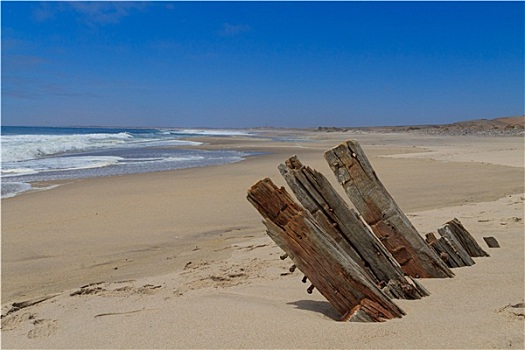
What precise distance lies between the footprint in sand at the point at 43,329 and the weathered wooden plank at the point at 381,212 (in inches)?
111

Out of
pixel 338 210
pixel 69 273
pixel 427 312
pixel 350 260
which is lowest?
pixel 69 273

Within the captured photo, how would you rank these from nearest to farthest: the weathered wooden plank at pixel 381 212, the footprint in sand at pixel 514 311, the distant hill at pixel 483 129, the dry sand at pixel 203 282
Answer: the dry sand at pixel 203 282, the footprint in sand at pixel 514 311, the weathered wooden plank at pixel 381 212, the distant hill at pixel 483 129

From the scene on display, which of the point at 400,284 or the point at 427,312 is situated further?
the point at 400,284

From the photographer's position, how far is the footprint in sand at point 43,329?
3768mm

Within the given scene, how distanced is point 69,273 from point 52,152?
28922 millimetres

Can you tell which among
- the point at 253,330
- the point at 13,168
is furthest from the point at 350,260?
the point at 13,168

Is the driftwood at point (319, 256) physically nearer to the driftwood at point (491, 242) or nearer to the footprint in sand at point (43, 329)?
the footprint in sand at point (43, 329)

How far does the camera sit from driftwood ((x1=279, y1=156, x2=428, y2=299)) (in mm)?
3857

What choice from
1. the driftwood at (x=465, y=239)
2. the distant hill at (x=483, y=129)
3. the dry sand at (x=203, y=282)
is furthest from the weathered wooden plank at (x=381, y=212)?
the distant hill at (x=483, y=129)

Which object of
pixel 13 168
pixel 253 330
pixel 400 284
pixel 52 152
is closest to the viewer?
pixel 253 330

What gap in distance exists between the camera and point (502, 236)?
20.7ft

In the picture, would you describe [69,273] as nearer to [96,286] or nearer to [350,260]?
[96,286]

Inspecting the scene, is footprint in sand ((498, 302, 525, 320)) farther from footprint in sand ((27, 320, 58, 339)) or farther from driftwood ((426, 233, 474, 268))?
footprint in sand ((27, 320, 58, 339))

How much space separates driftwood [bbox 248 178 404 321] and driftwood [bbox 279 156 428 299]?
0.27 m
